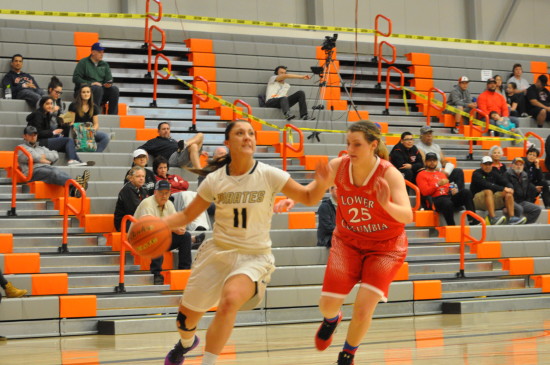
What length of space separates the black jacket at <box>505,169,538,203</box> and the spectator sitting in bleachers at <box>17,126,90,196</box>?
7221mm

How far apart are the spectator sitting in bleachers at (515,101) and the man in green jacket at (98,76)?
9068 millimetres

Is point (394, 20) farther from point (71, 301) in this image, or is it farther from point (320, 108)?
point (71, 301)

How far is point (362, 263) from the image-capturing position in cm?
674

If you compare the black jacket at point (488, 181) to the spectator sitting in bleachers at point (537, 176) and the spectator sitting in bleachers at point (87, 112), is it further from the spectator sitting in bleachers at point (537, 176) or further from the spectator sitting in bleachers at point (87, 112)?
the spectator sitting in bleachers at point (87, 112)

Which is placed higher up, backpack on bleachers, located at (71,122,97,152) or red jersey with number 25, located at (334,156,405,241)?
backpack on bleachers, located at (71,122,97,152)

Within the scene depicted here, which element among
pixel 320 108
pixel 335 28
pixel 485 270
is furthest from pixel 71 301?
pixel 335 28

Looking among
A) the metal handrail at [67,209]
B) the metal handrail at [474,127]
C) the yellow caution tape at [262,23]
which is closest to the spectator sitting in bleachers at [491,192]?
the metal handrail at [474,127]

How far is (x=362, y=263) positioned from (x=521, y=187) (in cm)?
→ 926

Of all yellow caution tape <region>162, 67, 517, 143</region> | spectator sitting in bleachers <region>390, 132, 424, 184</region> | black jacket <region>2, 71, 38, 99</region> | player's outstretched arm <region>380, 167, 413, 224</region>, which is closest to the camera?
player's outstretched arm <region>380, 167, 413, 224</region>

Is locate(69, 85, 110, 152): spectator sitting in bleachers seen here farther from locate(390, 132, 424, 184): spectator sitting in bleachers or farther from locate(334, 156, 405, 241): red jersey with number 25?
locate(334, 156, 405, 241): red jersey with number 25

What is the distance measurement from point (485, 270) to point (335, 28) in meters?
8.90

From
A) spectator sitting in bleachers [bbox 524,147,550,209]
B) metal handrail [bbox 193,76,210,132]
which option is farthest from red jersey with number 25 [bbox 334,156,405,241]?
spectator sitting in bleachers [bbox 524,147,550,209]

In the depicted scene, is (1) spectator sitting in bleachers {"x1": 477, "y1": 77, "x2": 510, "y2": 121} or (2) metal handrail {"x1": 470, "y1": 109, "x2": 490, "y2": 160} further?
(1) spectator sitting in bleachers {"x1": 477, "y1": 77, "x2": 510, "y2": 121}

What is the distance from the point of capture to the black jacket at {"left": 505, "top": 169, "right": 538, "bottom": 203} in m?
15.3
